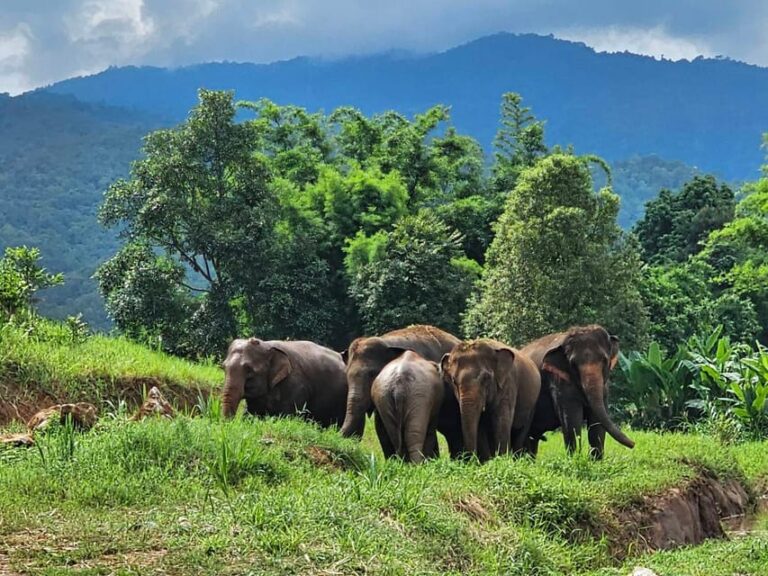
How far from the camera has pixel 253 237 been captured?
2622 cm

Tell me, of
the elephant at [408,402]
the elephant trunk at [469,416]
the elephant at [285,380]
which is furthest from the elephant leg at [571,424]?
the elephant at [285,380]

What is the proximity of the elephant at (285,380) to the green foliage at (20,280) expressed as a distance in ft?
13.8

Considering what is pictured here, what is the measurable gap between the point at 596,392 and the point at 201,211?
52.8 feet

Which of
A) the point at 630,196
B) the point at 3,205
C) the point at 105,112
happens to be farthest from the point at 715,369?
the point at 105,112

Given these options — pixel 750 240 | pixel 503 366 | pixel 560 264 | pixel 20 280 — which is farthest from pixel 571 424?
pixel 750 240

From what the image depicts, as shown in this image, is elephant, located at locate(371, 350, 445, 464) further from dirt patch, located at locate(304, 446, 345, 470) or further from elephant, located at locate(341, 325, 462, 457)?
dirt patch, located at locate(304, 446, 345, 470)

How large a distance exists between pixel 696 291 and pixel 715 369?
47.3 ft

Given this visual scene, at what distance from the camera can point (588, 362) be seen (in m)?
12.3

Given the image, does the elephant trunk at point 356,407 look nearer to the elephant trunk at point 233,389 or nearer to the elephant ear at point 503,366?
the elephant trunk at point 233,389

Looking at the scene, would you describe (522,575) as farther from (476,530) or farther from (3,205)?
(3,205)

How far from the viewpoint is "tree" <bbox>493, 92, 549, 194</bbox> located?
120 ft

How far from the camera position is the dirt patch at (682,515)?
9406 millimetres

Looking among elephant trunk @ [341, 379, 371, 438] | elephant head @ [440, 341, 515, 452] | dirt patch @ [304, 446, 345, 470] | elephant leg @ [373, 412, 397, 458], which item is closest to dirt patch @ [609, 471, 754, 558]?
elephant head @ [440, 341, 515, 452]

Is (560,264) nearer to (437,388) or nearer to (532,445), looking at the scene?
(532,445)
